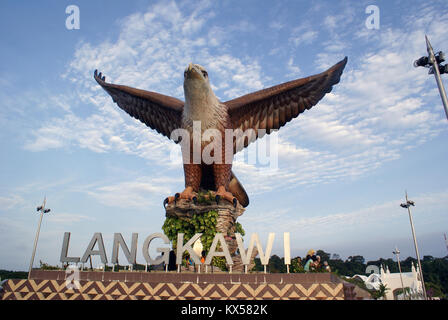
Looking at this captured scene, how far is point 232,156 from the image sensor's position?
10.9 meters

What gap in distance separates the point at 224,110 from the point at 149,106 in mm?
3240

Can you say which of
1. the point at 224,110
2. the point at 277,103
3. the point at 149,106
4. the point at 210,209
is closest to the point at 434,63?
the point at 277,103

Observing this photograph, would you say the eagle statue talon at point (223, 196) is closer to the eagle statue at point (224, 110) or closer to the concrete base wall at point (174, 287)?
the eagle statue at point (224, 110)

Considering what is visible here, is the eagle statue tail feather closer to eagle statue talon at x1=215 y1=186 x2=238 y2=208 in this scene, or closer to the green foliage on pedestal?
eagle statue talon at x1=215 y1=186 x2=238 y2=208

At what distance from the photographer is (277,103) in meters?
10.9

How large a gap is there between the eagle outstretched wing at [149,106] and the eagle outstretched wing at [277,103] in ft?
7.10

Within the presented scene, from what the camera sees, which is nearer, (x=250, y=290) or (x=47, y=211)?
(x=250, y=290)

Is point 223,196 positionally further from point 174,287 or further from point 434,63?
point 434,63

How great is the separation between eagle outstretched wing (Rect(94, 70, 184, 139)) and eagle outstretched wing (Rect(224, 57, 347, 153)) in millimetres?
2163

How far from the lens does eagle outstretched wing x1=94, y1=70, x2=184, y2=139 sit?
11445 mm

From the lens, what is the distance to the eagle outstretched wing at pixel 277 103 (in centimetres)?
1033
